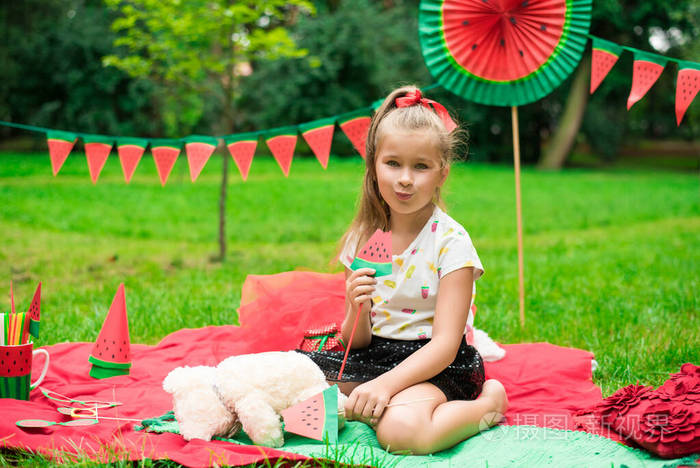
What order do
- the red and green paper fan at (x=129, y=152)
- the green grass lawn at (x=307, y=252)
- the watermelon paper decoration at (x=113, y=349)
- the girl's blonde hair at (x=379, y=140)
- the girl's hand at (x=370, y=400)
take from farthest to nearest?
1. the green grass lawn at (x=307, y=252)
2. the red and green paper fan at (x=129, y=152)
3. the watermelon paper decoration at (x=113, y=349)
4. the girl's blonde hair at (x=379, y=140)
5. the girl's hand at (x=370, y=400)

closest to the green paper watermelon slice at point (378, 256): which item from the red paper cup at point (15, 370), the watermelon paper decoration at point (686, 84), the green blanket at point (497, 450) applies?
the green blanket at point (497, 450)

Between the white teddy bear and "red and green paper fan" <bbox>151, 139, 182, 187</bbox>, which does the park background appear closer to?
"red and green paper fan" <bbox>151, 139, 182, 187</bbox>

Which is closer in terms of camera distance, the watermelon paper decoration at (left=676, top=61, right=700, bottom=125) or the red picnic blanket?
the red picnic blanket

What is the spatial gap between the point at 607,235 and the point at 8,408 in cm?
711

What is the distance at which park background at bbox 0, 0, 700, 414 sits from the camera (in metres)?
4.15

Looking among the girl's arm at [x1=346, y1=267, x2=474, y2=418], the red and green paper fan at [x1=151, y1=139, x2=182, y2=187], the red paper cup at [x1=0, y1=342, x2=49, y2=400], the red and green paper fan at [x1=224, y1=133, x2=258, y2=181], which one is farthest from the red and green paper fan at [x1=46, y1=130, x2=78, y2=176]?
the girl's arm at [x1=346, y1=267, x2=474, y2=418]

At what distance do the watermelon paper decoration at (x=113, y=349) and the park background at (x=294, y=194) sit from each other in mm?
783

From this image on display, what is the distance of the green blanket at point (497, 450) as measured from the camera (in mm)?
2045

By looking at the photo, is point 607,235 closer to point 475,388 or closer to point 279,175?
point 475,388

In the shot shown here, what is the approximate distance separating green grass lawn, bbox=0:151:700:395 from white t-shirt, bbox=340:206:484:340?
0.39 meters

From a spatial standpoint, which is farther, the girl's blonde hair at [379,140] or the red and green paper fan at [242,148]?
the red and green paper fan at [242,148]

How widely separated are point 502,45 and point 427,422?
229 centimetres

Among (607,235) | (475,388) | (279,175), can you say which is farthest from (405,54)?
(475,388)

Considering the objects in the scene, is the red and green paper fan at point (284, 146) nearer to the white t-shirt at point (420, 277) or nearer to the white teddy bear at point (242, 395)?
the white t-shirt at point (420, 277)
